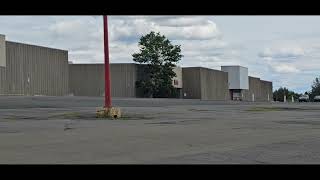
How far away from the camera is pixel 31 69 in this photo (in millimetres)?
65875

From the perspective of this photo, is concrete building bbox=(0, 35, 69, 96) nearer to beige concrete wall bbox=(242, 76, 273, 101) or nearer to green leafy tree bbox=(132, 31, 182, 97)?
green leafy tree bbox=(132, 31, 182, 97)

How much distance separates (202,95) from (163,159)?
291 feet

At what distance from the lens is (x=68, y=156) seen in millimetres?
10594

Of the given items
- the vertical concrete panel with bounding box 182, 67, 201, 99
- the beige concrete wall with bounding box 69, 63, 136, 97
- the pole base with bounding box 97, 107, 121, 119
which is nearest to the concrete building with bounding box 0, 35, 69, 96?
the beige concrete wall with bounding box 69, 63, 136, 97

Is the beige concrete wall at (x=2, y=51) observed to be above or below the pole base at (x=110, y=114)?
above

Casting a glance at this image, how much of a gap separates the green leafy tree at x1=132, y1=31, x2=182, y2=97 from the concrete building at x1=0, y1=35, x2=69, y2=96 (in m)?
16.9

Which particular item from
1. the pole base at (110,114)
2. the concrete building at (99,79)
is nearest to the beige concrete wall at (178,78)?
the concrete building at (99,79)

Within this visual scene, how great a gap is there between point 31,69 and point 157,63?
102 ft

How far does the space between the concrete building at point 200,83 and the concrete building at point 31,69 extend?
2948 centimetres

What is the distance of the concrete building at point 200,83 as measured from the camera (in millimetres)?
97875

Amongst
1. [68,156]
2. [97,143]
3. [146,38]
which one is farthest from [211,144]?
[146,38]

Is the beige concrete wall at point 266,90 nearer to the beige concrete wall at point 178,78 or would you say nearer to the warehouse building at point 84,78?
the warehouse building at point 84,78
